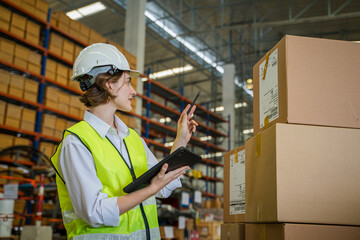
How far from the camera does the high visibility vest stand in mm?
1593

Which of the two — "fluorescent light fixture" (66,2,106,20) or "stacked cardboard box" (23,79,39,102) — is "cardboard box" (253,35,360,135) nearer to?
"stacked cardboard box" (23,79,39,102)

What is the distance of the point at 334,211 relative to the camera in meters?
1.69

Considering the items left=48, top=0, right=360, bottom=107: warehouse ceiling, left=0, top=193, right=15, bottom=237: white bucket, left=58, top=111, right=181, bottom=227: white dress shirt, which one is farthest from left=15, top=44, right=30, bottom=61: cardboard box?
left=58, top=111, right=181, bottom=227: white dress shirt

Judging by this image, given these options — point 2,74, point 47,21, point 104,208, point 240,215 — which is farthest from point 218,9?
point 104,208

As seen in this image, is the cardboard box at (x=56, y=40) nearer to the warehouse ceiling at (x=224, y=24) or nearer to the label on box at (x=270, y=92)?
the warehouse ceiling at (x=224, y=24)

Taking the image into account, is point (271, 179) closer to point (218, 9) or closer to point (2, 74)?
point (2, 74)

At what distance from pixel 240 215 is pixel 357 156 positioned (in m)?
0.89

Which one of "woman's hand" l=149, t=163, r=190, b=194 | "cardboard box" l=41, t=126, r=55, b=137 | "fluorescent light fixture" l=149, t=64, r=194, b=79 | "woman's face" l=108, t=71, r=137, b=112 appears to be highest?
"fluorescent light fixture" l=149, t=64, r=194, b=79

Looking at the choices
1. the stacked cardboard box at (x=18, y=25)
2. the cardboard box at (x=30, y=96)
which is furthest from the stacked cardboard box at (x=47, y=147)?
the stacked cardboard box at (x=18, y=25)

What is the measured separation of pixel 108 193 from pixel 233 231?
3.33 feet

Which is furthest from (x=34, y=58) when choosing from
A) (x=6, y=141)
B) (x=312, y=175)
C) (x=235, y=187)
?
(x=312, y=175)

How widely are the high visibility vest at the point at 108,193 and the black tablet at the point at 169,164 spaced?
4.2 inches

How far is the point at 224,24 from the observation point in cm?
1473

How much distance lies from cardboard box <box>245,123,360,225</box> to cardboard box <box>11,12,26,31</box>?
22.0 feet
